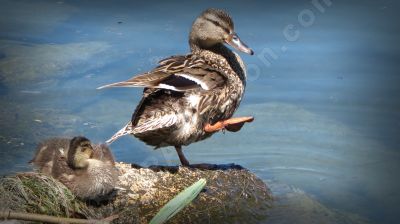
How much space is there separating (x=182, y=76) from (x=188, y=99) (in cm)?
15

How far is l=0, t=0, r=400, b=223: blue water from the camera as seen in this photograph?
19.8 ft

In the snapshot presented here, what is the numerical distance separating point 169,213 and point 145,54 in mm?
3716

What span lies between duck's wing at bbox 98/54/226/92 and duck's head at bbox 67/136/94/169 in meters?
0.43

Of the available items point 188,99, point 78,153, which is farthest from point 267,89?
point 78,153

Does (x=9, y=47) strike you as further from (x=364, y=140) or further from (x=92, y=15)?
(x=364, y=140)

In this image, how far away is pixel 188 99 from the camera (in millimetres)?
5160

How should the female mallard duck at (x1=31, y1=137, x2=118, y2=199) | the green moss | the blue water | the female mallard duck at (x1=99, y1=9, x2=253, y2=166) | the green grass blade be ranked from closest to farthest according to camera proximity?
the green grass blade → the green moss → the female mallard duck at (x1=31, y1=137, x2=118, y2=199) → the female mallard duck at (x1=99, y1=9, x2=253, y2=166) → the blue water

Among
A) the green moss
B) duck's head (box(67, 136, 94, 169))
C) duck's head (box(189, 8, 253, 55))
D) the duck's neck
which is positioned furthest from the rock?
duck's head (box(189, 8, 253, 55))

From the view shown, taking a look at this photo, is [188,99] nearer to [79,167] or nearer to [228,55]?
[228,55]

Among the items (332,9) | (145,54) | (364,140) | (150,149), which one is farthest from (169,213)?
(332,9)

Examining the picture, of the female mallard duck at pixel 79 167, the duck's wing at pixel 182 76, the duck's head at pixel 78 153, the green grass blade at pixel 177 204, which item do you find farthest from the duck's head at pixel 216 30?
the green grass blade at pixel 177 204

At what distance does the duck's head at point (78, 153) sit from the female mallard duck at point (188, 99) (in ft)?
1.46

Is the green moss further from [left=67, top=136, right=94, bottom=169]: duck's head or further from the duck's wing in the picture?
the duck's wing

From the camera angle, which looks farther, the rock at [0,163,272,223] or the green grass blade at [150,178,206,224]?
the rock at [0,163,272,223]
